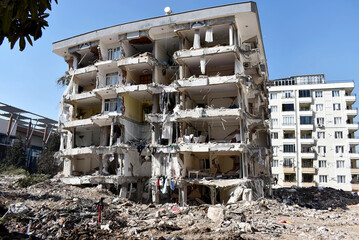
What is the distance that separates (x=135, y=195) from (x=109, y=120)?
28.7ft

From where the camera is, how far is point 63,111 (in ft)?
120

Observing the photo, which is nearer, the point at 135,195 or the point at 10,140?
the point at 135,195

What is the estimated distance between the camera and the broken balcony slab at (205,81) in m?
27.6

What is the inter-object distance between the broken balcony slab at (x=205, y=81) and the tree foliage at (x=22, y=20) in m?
23.2

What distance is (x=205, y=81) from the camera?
93.1ft

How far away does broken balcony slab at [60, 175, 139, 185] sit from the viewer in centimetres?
2907

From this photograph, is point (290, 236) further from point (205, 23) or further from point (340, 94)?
point (340, 94)

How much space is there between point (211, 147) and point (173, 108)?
7355 millimetres

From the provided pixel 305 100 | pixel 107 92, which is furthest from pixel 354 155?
pixel 107 92

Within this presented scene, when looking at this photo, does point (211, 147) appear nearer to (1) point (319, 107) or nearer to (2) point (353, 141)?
(1) point (319, 107)

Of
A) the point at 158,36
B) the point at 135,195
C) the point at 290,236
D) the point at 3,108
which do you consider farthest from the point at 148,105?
the point at 3,108

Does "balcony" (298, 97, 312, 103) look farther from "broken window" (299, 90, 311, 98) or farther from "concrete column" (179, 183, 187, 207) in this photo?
"concrete column" (179, 183, 187, 207)

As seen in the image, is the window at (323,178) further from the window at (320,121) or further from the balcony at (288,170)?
the window at (320,121)

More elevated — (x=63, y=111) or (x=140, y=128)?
(x=63, y=111)
